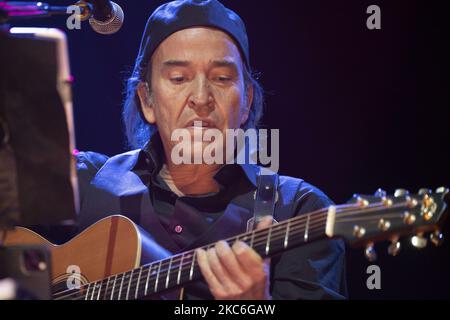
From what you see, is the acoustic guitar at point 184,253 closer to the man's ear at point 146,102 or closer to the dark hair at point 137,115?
the man's ear at point 146,102

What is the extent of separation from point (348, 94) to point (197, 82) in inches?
42.1

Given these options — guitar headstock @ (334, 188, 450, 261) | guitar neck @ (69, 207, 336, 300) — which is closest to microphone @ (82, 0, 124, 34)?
guitar neck @ (69, 207, 336, 300)

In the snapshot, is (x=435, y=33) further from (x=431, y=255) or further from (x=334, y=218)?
(x=334, y=218)

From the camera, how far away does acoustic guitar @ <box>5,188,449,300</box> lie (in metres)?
1.72

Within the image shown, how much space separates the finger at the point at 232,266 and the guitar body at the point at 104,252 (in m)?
0.28

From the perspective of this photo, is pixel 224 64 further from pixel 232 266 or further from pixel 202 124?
pixel 232 266

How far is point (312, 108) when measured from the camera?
10.8 feet

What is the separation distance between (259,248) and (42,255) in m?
0.74

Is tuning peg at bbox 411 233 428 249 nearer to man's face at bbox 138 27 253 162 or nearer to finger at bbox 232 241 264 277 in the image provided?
finger at bbox 232 241 264 277

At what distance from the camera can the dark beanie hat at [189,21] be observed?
2619 millimetres

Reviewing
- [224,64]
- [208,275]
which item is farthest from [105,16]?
[208,275]

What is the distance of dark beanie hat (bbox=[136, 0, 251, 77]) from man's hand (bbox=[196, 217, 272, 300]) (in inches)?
41.5

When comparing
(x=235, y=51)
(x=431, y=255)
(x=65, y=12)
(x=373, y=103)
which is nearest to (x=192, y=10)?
(x=235, y=51)

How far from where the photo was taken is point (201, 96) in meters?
2.50
